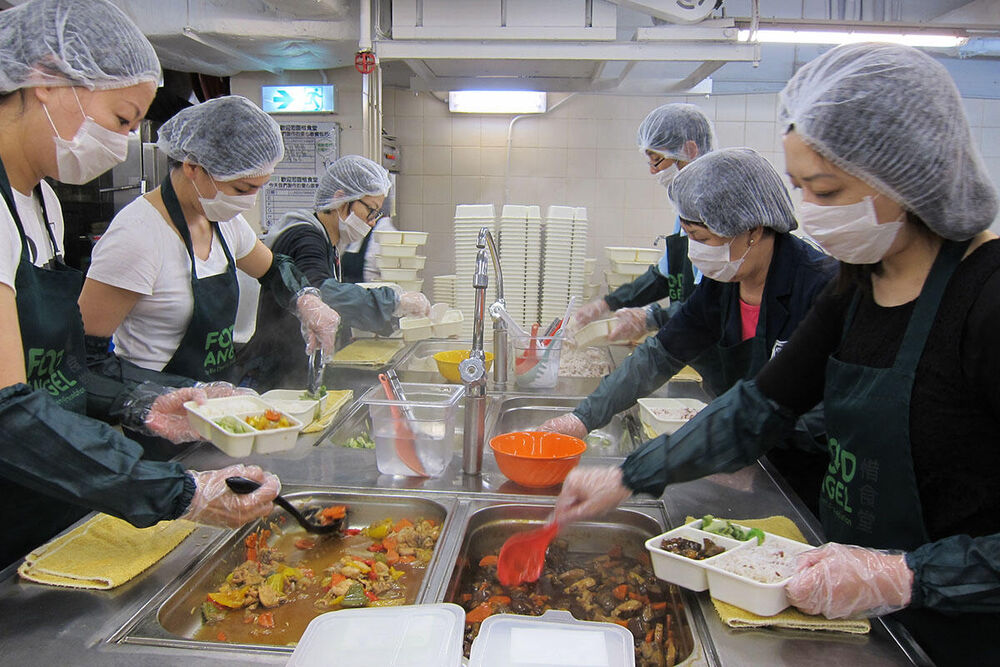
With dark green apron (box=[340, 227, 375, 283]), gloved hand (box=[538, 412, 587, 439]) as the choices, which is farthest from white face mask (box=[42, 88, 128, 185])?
dark green apron (box=[340, 227, 375, 283])

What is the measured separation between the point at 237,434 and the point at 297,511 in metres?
0.23

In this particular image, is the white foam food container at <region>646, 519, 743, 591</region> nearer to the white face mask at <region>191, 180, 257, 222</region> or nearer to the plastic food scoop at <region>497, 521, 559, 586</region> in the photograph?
the plastic food scoop at <region>497, 521, 559, 586</region>

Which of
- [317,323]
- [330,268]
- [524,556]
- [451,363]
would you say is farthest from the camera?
[330,268]

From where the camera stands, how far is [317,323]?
2.64m

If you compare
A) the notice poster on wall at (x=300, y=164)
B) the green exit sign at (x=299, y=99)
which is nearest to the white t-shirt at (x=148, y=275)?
the notice poster on wall at (x=300, y=164)

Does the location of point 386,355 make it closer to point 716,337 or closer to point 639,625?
point 716,337

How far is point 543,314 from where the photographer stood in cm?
476

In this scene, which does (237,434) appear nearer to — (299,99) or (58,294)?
(58,294)

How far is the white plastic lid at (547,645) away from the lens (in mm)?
900

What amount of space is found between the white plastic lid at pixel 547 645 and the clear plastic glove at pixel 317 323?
1839 millimetres

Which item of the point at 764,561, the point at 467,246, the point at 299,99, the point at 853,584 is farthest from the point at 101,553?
the point at 299,99

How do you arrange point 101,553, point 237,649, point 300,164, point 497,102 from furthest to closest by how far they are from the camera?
point 497,102
point 300,164
point 101,553
point 237,649

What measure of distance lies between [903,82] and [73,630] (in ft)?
5.58

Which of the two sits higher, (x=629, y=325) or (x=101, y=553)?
(x=629, y=325)
